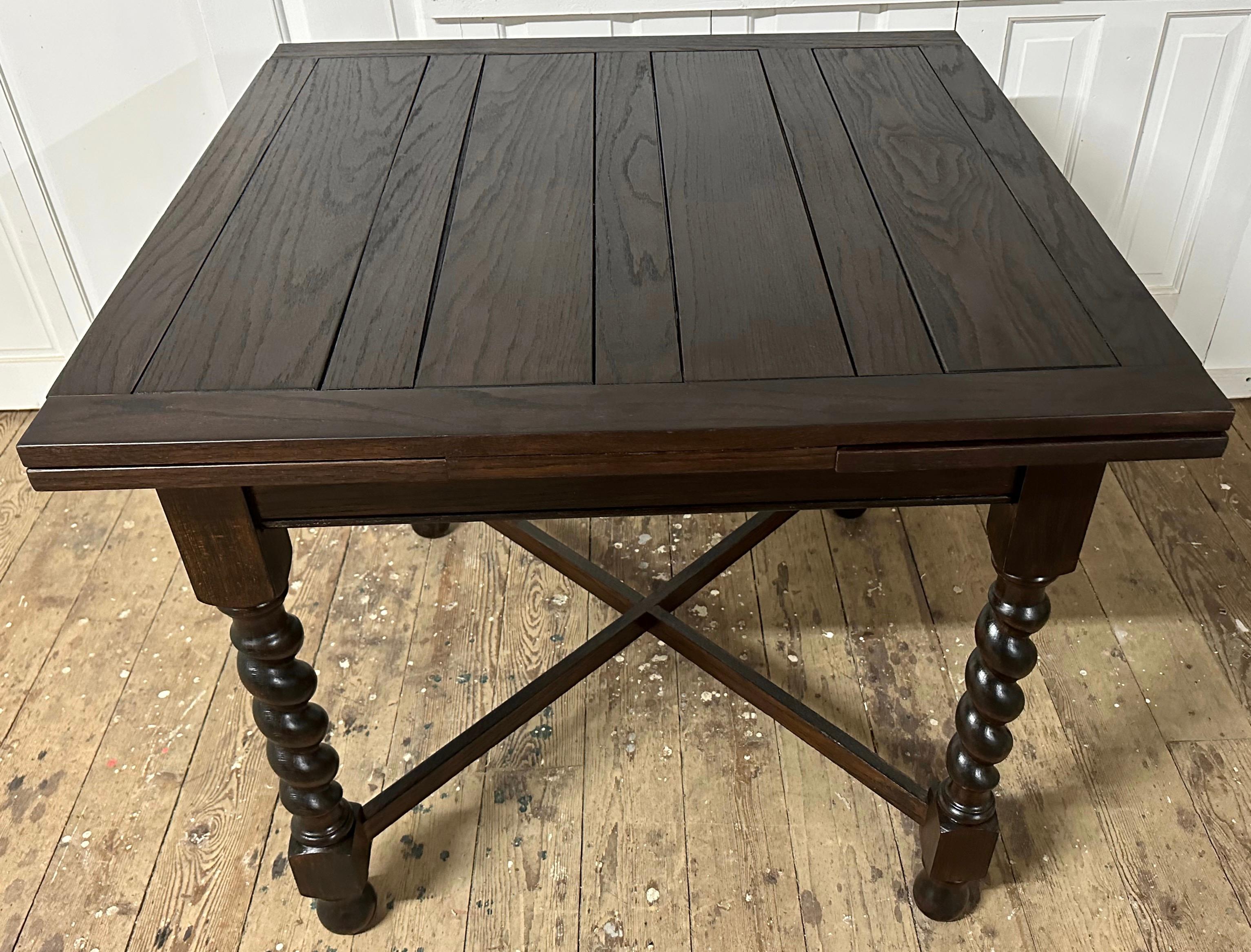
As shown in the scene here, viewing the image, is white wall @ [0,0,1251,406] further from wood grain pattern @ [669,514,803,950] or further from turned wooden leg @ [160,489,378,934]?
turned wooden leg @ [160,489,378,934]

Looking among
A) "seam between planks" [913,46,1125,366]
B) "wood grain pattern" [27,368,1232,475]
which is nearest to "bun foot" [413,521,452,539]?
"wood grain pattern" [27,368,1232,475]

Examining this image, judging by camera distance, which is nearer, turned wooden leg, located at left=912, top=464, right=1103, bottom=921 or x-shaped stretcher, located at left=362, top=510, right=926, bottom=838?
turned wooden leg, located at left=912, top=464, right=1103, bottom=921

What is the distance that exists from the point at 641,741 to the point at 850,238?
87cm

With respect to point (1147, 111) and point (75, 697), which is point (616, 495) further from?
point (1147, 111)

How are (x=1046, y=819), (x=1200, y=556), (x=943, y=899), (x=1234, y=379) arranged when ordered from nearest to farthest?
(x=943, y=899)
(x=1046, y=819)
(x=1200, y=556)
(x=1234, y=379)

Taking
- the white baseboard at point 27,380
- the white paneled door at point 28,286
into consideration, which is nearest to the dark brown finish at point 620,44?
the white paneled door at point 28,286

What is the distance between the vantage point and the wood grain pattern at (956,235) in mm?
1034

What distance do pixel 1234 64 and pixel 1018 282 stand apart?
1270 mm

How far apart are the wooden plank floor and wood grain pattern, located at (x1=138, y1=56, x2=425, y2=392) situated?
829 mm

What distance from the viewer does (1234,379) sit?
235cm

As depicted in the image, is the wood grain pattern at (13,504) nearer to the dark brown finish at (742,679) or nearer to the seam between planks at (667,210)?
the dark brown finish at (742,679)

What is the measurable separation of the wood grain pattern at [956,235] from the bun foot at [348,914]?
1.05 metres

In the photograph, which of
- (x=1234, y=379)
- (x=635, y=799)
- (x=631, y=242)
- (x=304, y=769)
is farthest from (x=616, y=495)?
(x=1234, y=379)

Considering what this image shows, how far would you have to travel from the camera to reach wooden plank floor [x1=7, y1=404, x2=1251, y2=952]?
143 cm
